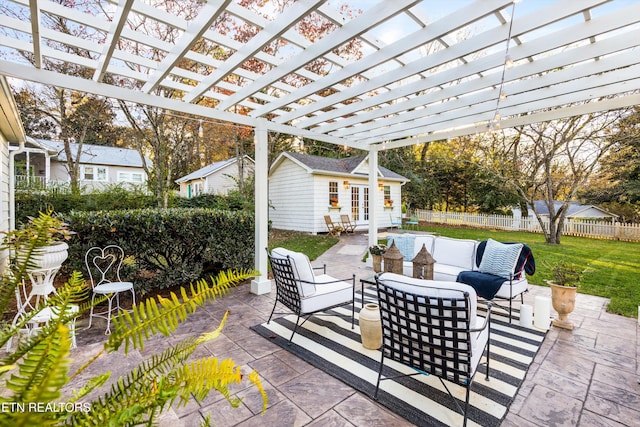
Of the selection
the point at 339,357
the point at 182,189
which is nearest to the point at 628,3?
the point at 339,357

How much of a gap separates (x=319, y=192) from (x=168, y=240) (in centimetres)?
805

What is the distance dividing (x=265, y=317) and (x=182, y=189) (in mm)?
19413

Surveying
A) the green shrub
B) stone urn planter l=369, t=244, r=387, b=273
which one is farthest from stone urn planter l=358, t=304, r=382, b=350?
the green shrub

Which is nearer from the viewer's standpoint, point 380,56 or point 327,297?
point 380,56

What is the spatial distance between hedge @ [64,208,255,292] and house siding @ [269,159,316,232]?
632cm

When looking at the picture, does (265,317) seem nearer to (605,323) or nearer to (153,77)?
(153,77)

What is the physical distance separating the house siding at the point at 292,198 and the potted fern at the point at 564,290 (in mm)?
8926

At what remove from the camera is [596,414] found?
2.19m

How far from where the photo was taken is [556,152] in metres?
10.1

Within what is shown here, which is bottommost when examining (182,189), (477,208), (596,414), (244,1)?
(596,414)

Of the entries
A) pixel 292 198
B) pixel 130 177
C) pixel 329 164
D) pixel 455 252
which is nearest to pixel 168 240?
pixel 455 252

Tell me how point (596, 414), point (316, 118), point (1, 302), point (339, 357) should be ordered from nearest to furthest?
point (1, 302) → point (596, 414) → point (339, 357) → point (316, 118)

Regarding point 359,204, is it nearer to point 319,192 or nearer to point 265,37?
point 319,192

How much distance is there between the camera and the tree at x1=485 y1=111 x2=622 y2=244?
9.15 meters
